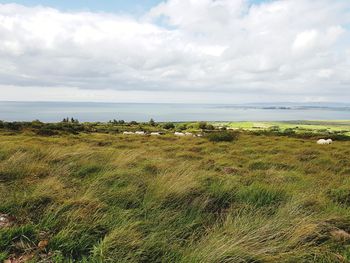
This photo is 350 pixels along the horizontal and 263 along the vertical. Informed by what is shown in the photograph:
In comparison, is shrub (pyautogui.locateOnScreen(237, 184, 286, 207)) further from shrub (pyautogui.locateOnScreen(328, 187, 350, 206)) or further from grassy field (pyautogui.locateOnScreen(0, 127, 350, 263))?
shrub (pyautogui.locateOnScreen(328, 187, 350, 206))

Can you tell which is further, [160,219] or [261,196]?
[261,196]

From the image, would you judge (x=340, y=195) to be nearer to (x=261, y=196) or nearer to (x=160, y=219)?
(x=261, y=196)

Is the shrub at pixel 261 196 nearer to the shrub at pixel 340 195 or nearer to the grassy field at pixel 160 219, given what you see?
the grassy field at pixel 160 219

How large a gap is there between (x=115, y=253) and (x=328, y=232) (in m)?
3.08

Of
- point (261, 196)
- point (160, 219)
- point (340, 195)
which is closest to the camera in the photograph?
point (160, 219)

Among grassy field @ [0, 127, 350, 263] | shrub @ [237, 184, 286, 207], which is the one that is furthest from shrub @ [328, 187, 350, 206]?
shrub @ [237, 184, 286, 207]

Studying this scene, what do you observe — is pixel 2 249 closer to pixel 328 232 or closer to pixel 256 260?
pixel 256 260

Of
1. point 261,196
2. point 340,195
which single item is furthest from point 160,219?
point 340,195

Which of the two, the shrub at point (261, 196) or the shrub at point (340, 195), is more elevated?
the shrub at point (261, 196)

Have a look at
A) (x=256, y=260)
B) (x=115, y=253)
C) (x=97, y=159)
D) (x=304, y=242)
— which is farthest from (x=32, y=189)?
(x=304, y=242)

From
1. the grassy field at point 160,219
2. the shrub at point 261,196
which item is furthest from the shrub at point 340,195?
the shrub at point 261,196

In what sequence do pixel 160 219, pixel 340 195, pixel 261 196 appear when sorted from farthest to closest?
pixel 340 195
pixel 261 196
pixel 160 219

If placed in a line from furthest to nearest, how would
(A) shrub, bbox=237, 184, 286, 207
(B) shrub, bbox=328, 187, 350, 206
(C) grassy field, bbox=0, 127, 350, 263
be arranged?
(B) shrub, bbox=328, 187, 350, 206
(A) shrub, bbox=237, 184, 286, 207
(C) grassy field, bbox=0, 127, 350, 263

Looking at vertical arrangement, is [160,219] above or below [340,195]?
above
